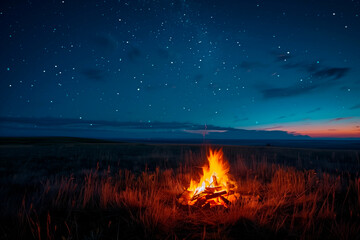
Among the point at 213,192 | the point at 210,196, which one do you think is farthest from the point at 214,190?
the point at 210,196

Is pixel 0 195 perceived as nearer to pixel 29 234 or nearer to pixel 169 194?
pixel 29 234

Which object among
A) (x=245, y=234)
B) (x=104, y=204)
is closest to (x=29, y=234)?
(x=104, y=204)

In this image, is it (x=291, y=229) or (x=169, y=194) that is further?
(x=169, y=194)

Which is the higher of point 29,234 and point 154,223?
point 154,223

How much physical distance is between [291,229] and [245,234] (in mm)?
604

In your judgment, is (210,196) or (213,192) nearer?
(210,196)

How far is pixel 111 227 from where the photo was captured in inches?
→ 101

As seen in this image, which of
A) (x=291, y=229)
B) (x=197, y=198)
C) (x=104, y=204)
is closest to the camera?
(x=291, y=229)

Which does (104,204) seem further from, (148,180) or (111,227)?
(148,180)

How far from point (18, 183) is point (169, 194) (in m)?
4.38

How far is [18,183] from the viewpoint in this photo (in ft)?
16.3

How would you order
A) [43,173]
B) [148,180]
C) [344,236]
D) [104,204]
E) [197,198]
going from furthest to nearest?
1. [43,173]
2. [148,180]
3. [197,198]
4. [104,204]
5. [344,236]

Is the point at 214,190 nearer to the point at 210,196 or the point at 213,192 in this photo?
the point at 213,192

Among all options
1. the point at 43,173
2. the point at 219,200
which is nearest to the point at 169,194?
the point at 219,200
